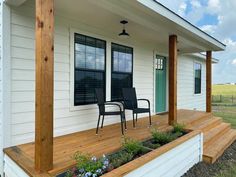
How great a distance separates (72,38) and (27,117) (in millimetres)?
1793

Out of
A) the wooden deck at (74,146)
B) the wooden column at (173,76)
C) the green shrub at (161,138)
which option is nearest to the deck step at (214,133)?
the wooden column at (173,76)

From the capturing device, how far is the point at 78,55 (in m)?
4.24

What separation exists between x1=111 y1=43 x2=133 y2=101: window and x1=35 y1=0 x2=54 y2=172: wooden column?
9.65ft

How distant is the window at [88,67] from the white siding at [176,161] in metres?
2.17

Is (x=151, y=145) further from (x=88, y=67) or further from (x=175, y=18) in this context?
(x=175, y=18)

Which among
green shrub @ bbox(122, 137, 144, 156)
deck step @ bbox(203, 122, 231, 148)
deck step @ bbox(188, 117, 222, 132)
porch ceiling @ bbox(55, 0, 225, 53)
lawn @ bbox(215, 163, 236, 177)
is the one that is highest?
porch ceiling @ bbox(55, 0, 225, 53)

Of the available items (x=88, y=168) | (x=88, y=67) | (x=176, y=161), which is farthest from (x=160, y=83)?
A: (x=88, y=168)

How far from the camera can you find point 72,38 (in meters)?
4.10

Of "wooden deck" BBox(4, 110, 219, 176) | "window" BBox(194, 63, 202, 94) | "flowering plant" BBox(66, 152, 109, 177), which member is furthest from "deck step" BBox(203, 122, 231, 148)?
"window" BBox(194, 63, 202, 94)

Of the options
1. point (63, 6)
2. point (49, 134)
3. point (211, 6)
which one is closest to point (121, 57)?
point (63, 6)

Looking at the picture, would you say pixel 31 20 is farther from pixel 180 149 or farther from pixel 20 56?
pixel 180 149

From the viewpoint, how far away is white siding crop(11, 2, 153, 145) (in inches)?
128

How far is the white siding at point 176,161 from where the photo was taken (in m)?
2.52

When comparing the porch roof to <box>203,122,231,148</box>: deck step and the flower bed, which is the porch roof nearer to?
the flower bed
